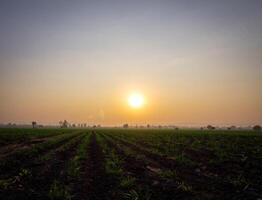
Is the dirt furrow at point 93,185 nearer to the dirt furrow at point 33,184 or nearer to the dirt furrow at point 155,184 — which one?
the dirt furrow at point 33,184

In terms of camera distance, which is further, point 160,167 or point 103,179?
point 160,167

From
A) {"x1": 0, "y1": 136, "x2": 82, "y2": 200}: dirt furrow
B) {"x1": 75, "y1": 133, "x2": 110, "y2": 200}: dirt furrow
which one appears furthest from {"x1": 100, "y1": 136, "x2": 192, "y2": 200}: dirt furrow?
{"x1": 0, "y1": 136, "x2": 82, "y2": 200}: dirt furrow

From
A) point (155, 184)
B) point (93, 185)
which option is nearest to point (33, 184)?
point (93, 185)

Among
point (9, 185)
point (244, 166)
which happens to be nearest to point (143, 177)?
point (9, 185)

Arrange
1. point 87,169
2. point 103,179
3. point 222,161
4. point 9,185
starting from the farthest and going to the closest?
point 222,161, point 87,169, point 103,179, point 9,185

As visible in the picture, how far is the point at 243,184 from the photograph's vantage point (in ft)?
34.6

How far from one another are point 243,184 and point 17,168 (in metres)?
13.0

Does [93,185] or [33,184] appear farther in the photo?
[93,185]

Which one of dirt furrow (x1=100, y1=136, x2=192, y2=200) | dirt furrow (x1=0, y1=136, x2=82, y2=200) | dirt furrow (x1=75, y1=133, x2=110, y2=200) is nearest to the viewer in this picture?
dirt furrow (x1=0, y1=136, x2=82, y2=200)

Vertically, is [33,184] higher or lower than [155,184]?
higher

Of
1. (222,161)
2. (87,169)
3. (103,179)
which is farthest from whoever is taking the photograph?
(222,161)

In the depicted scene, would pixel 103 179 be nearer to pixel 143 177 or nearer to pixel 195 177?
pixel 143 177

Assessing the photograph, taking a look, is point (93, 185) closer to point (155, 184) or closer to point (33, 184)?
point (33, 184)

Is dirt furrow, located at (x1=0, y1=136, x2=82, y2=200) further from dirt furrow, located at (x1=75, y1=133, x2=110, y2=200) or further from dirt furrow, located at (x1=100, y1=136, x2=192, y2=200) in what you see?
dirt furrow, located at (x1=100, y1=136, x2=192, y2=200)
